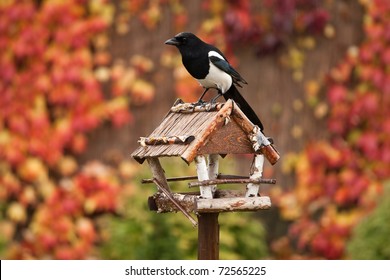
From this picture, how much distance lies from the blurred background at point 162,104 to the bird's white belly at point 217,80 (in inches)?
132

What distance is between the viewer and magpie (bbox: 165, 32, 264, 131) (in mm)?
2401

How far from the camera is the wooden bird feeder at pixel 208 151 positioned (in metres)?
2.11

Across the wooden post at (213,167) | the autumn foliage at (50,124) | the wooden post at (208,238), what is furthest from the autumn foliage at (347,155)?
the wooden post at (208,238)

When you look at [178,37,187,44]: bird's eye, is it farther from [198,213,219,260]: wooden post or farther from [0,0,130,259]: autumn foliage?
[0,0,130,259]: autumn foliage

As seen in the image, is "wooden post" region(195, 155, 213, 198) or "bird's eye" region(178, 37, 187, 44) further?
"bird's eye" region(178, 37, 187, 44)

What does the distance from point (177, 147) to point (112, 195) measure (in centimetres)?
404

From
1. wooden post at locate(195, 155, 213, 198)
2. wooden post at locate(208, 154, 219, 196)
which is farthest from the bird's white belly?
wooden post at locate(195, 155, 213, 198)

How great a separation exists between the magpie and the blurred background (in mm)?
3380

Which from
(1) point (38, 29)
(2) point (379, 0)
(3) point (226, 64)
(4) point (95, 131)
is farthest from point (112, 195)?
(3) point (226, 64)

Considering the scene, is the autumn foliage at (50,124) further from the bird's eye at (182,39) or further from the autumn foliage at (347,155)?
the bird's eye at (182,39)

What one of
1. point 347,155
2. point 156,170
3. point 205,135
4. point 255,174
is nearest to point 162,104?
point 347,155

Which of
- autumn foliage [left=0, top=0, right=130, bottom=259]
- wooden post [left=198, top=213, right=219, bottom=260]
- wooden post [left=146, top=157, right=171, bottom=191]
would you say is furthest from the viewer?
autumn foliage [left=0, top=0, right=130, bottom=259]

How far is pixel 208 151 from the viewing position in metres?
2.17

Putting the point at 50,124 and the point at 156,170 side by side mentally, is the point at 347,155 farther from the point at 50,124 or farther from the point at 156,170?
the point at 156,170
